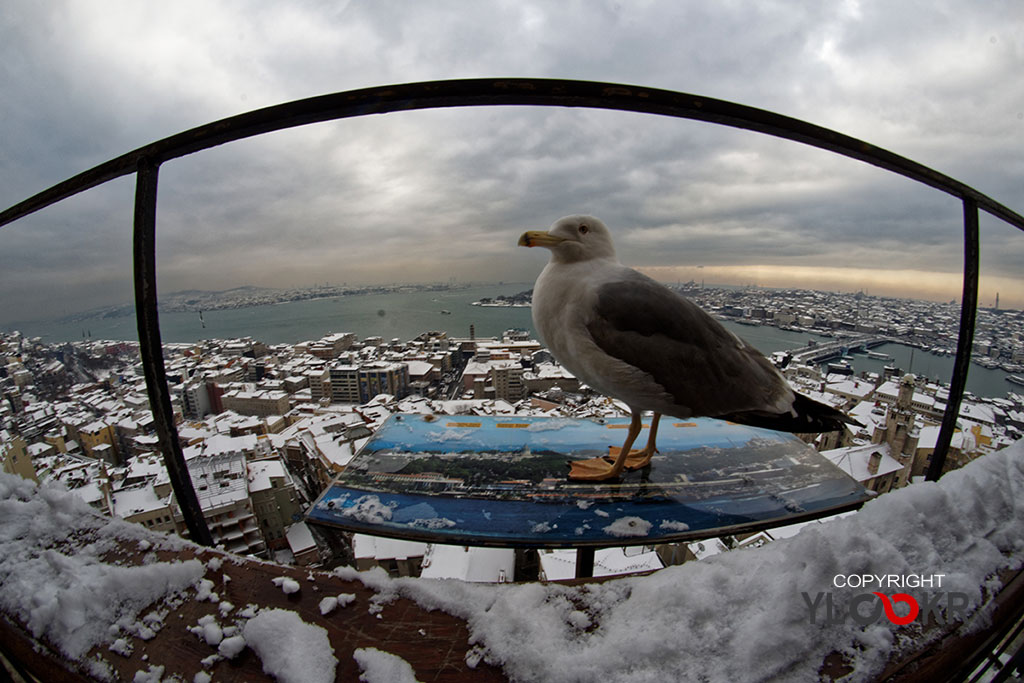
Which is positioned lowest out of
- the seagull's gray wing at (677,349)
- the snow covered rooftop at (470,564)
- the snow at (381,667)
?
the snow covered rooftop at (470,564)

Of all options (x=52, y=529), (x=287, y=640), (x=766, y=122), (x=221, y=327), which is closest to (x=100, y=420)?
(x=52, y=529)

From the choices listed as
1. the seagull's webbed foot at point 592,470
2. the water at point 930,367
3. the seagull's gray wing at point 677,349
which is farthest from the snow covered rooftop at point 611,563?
the water at point 930,367

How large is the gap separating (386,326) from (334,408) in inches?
314

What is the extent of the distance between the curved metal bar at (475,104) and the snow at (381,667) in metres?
1.00

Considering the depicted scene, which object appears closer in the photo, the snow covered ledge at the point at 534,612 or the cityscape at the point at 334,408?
the snow covered ledge at the point at 534,612

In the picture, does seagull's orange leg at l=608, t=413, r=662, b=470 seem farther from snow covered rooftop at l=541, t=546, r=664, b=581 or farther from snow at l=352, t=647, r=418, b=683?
snow covered rooftop at l=541, t=546, r=664, b=581

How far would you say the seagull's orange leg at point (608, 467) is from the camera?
1543 millimetres

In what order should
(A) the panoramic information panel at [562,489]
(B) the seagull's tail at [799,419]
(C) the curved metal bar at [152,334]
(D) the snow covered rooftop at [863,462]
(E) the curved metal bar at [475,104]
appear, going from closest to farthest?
(E) the curved metal bar at [475,104] < (C) the curved metal bar at [152,334] < (A) the panoramic information panel at [562,489] < (B) the seagull's tail at [799,419] < (D) the snow covered rooftop at [863,462]

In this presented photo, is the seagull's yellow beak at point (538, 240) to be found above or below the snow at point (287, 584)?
above

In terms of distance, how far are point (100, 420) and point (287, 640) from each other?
35.8 feet

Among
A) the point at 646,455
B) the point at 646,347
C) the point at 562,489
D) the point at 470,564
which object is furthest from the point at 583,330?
the point at 470,564

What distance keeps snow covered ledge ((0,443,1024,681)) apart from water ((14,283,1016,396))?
19.2ft

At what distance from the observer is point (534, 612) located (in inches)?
23.0

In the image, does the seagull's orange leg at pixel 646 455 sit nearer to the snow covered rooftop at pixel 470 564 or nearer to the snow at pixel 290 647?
the snow at pixel 290 647
